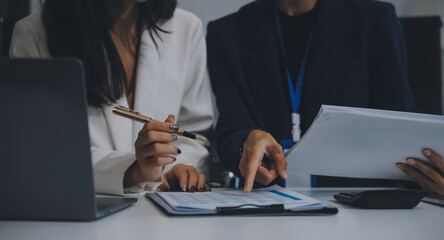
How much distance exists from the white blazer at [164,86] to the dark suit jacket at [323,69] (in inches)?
2.6

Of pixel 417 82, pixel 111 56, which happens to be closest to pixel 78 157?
pixel 111 56

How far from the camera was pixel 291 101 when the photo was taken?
4.04 feet

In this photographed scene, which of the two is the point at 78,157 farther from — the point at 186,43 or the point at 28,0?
the point at 28,0

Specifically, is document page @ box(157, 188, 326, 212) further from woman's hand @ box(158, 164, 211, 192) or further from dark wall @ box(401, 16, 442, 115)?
dark wall @ box(401, 16, 442, 115)

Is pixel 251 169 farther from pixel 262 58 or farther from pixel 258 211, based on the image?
pixel 262 58

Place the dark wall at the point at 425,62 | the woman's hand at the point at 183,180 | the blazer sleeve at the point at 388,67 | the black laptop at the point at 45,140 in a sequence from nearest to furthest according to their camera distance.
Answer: the black laptop at the point at 45,140, the woman's hand at the point at 183,180, the blazer sleeve at the point at 388,67, the dark wall at the point at 425,62

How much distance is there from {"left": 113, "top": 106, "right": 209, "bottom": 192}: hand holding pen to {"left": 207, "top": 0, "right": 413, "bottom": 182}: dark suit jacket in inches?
11.9

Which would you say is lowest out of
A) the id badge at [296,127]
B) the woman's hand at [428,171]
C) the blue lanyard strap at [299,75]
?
the woman's hand at [428,171]

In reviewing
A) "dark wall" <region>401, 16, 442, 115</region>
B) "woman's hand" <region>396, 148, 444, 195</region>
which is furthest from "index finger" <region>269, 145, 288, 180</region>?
"dark wall" <region>401, 16, 442, 115</region>

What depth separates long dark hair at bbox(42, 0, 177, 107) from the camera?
3.47ft

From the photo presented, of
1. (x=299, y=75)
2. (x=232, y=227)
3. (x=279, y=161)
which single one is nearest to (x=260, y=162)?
(x=279, y=161)

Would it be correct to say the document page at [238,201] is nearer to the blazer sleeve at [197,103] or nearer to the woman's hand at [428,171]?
the woman's hand at [428,171]

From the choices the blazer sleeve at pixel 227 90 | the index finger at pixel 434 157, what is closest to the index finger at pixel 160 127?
the blazer sleeve at pixel 227 90

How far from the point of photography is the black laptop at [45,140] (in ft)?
1.39
